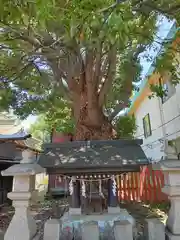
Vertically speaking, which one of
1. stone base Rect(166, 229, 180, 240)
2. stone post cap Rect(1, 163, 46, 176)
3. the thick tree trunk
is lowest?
stone base Rect(166, 229, 180, 240)

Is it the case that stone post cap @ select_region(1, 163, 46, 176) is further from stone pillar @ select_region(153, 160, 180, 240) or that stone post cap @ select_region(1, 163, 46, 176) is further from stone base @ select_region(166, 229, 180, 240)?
stone base @ select_region(166, 229, 180, 240)

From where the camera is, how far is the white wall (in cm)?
853

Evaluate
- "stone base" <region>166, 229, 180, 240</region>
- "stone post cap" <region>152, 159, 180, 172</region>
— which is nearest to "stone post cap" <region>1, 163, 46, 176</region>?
"stone post cap" <region>152, 159, 180, 172</region>

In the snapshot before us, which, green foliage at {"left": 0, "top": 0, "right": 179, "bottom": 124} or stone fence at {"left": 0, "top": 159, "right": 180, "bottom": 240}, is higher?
green foliage at {"left": 0, "top": 0, "right": 179, "bottom": 124}

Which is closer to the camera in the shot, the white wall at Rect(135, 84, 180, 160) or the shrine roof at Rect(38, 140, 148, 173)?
the shrine roof at Rect(38, 140, 148, 173)

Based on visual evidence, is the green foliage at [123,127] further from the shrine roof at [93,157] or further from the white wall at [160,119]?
the shrine roof at [93,157]

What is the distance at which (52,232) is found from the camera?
396cm

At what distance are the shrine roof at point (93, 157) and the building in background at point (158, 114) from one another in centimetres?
99

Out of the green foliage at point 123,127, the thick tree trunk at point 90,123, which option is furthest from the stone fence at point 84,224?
the green foliage at point 123,127

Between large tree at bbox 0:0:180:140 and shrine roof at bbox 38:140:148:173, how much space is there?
1.43 meters

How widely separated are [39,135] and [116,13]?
27.9 m

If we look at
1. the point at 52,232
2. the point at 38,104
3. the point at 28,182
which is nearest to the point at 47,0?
the point at 28,182

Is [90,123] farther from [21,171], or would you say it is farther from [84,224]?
[84,224]

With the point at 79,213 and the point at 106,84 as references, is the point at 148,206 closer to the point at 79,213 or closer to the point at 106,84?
the point at 79,213
